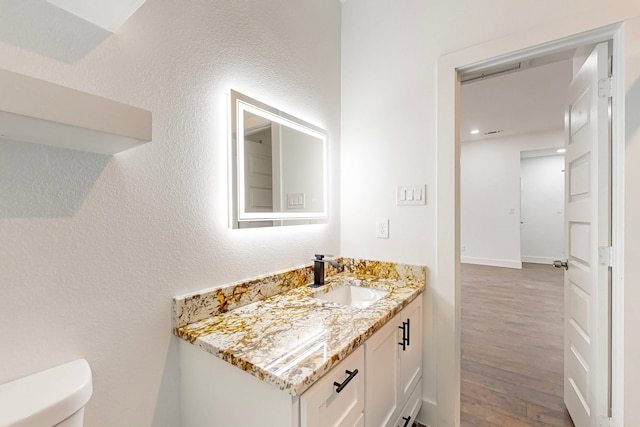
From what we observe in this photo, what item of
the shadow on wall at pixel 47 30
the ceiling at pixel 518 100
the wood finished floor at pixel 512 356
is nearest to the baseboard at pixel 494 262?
the wood finished floor at pixel 512 356

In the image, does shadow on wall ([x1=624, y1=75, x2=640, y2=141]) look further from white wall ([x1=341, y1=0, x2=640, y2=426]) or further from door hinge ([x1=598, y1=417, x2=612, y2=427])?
door hinge ([x1=598, y1=417, x2=612, y2=427])

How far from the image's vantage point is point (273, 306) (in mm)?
1212

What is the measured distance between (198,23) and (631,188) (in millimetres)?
1863

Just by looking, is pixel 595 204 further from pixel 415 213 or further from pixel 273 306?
pixel 273 306

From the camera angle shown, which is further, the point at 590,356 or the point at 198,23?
the point at 590,356

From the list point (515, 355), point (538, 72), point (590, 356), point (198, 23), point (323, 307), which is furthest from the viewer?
point (538, 72)

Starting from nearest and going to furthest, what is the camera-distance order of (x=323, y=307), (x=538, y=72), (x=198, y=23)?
(x=198, y=23) → (x=323, y=307) → (x=538, y=72)

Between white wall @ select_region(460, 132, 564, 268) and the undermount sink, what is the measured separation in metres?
4.90

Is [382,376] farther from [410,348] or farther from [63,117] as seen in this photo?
[63,117]

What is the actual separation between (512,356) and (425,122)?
217 centimetres

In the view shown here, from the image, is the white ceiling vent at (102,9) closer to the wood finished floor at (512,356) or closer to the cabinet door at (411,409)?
the cabinet door at (411,409)

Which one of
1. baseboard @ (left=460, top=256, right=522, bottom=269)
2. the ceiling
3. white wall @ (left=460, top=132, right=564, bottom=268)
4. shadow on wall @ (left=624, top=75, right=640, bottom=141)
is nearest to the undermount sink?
shadow on wall @ (left=624, top=75, right=640, bottom=141)

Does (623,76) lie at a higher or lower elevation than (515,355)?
higher

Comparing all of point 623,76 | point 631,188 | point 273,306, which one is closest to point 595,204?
point 631,188
